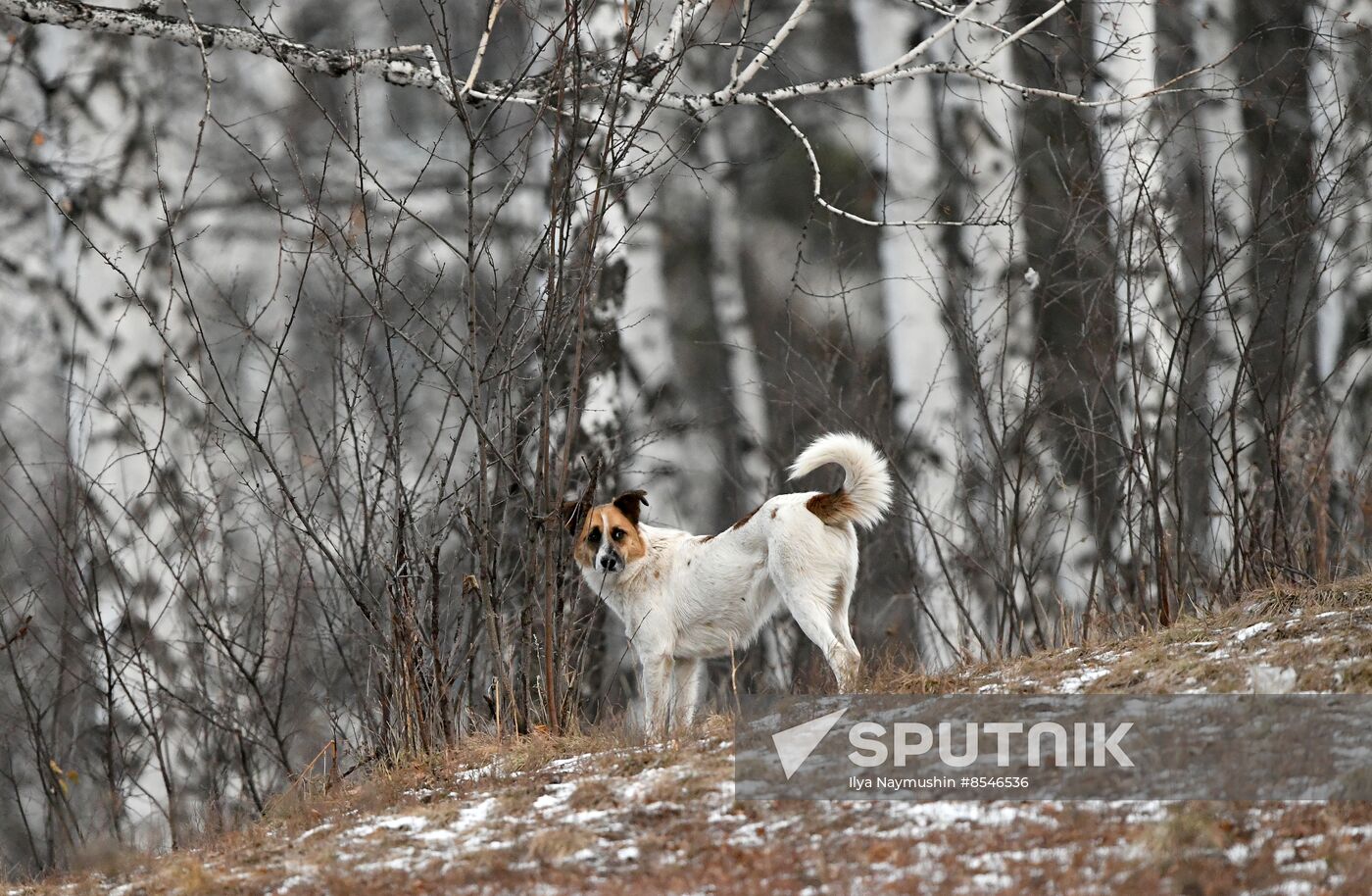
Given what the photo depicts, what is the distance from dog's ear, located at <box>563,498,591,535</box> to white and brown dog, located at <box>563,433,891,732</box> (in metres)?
0.01

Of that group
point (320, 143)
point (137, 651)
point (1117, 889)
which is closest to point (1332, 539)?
point (1117, 889)

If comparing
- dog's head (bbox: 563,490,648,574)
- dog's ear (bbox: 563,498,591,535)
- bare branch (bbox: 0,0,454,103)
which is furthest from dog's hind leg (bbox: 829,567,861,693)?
bare branch (bbox: 0,0,454,103)

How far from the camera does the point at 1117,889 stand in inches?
160

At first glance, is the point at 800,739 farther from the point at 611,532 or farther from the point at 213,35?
the point at 213,35

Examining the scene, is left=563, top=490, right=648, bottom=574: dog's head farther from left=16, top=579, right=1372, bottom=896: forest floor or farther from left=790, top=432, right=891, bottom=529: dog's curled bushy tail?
left=16, top=579, right=1372, bottom=896: forest floor

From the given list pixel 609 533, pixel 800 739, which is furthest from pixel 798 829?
pixel 609 533

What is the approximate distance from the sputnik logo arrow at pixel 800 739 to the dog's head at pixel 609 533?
248cm

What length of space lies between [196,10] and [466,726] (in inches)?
499

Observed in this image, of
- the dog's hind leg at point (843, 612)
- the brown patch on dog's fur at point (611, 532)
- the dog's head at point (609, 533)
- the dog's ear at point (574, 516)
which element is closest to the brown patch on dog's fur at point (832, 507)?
the dog's hind leg at point (843, 612)

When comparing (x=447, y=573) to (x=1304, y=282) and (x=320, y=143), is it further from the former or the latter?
(x=1304, y=282)

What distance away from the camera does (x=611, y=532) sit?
8477 mm

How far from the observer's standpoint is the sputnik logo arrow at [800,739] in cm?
563

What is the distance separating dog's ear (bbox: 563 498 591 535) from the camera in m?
8.30

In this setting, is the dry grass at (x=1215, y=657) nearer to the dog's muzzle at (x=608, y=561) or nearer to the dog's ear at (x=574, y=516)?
the dog's muzzle at (x=608, y=561)
